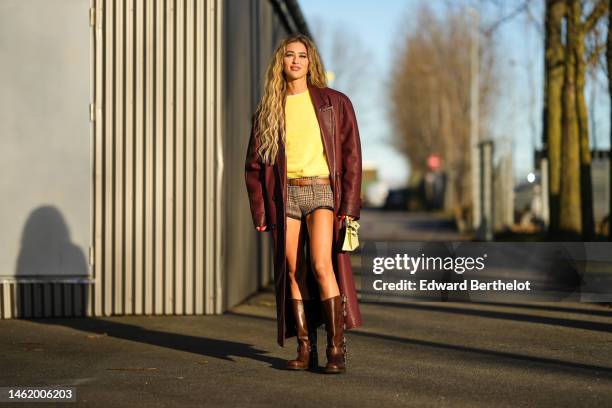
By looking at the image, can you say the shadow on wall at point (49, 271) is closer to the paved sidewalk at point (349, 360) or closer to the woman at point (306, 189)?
the paved sidewalk at point (349, 360)

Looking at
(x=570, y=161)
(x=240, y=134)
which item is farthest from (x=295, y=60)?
(x=570, y=161)

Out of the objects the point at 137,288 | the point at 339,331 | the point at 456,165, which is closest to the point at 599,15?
the point at 137,288

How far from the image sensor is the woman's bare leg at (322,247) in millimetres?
6555

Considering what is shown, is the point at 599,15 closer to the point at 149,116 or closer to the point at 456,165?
the point at 149,116

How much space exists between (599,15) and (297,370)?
42.0 ft

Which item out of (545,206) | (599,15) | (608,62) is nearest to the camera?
(608,62)

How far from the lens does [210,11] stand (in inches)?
408

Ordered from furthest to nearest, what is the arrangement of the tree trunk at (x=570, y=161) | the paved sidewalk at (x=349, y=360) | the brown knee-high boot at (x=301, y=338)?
the tree trunk at (x=570, y=161) → the brown knee-high boot at (x=301, y=338) → the paved sidewalk at (x=349, y=360)

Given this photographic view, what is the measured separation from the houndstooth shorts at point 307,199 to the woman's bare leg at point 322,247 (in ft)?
0.12

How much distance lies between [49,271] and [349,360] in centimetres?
381

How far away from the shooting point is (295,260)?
6.70 metres

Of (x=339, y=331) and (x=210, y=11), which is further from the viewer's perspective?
(x=210, y=11)

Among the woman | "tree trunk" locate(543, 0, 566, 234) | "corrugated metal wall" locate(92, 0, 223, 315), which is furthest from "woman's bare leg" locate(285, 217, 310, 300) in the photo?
"tree trunk" locate(543, 0, 566, 234)

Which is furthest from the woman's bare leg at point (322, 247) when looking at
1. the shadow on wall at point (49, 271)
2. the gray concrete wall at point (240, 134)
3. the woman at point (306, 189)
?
the shadow on wall at point (49, 271)
